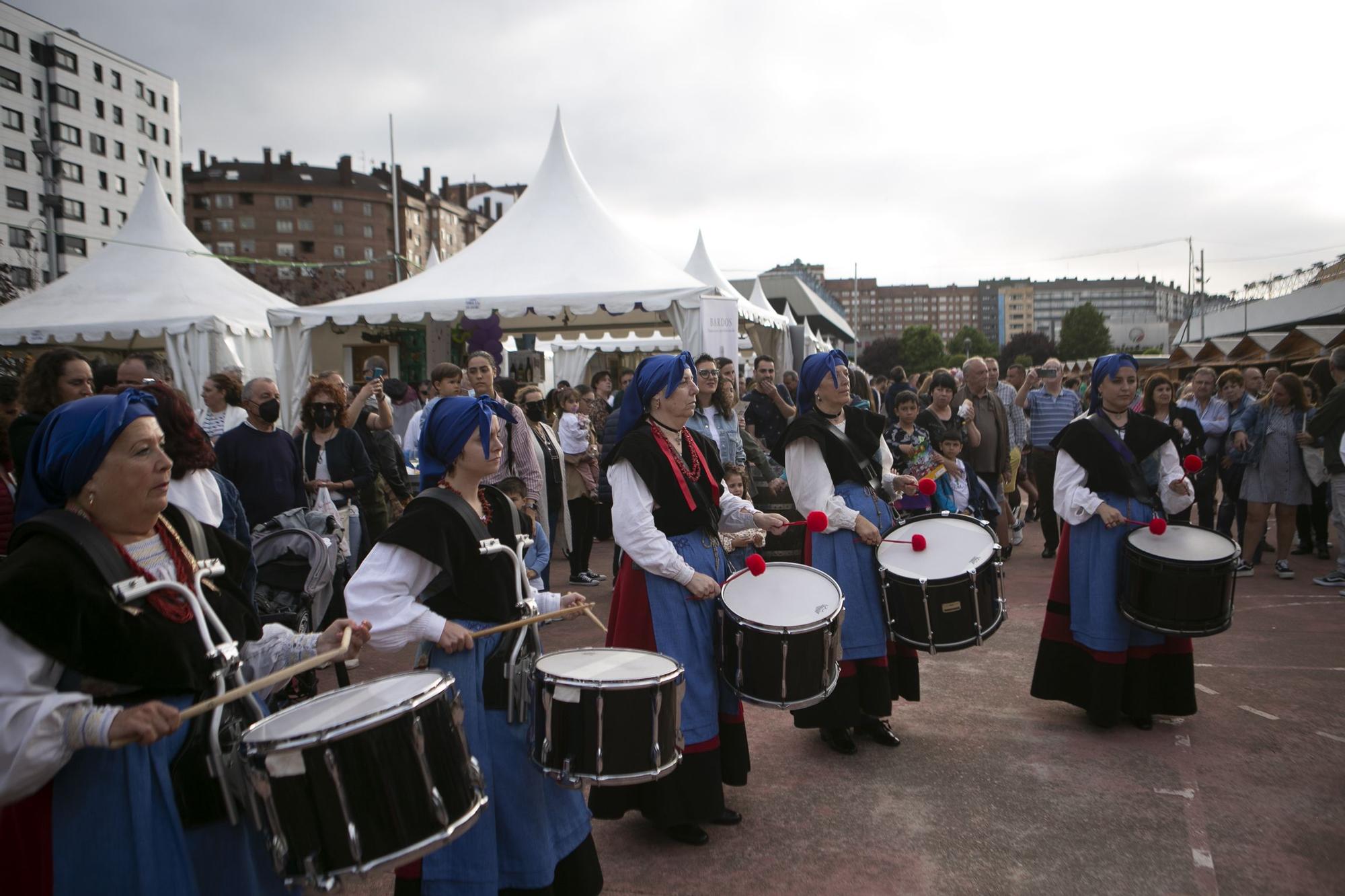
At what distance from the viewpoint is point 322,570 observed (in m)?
4.50

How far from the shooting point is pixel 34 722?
6.04ft

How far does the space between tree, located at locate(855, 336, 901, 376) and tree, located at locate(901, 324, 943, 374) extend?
1001 mm

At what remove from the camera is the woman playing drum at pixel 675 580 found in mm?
3570

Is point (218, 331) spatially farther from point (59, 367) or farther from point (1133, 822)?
point (1133, 822)

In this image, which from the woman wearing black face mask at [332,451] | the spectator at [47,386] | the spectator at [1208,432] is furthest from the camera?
the spectator at [1208,432]

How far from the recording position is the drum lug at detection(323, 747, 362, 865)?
2027mm

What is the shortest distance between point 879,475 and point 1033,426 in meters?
5.62

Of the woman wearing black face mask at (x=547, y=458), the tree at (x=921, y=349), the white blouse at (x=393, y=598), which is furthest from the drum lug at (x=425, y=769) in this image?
the tree at (x=921, y=349)

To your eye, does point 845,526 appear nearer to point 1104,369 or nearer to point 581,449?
point 1104,369

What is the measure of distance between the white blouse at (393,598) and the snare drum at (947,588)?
7.56 feet

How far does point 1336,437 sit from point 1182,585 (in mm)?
4954

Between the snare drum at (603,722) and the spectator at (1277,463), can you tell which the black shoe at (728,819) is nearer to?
the snare drum at (603,722)

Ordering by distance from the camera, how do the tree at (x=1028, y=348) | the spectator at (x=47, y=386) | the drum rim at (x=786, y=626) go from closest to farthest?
1. the drum rim at (x=786, y=626)
2. the spectator at (x=47, y=386)
3. the tree at (x=1028, y=348)

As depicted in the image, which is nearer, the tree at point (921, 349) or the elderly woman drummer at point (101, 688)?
the elderly woman drummer at point (101, 688)
